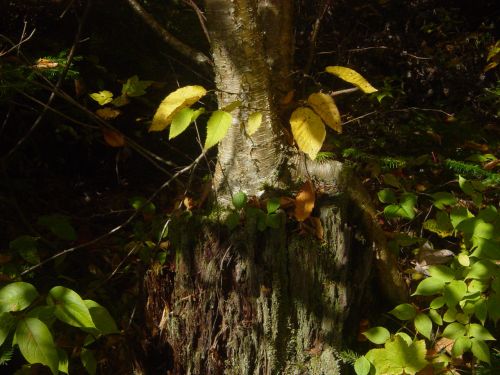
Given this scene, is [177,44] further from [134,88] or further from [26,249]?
[26,249]

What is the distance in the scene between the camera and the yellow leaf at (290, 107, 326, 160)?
145cm

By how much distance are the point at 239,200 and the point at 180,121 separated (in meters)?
0.50

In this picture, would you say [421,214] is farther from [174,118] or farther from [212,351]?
[174,118]

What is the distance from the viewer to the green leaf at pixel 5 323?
1.24m

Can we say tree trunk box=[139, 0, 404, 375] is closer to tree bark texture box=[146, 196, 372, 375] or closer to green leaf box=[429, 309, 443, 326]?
tree bark texture box=[146, 196, 372, 375]

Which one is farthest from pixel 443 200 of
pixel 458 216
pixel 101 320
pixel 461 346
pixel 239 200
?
pixel 101 320

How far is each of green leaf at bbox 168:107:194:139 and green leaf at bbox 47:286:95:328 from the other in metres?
0.57

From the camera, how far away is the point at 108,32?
2.98 metres

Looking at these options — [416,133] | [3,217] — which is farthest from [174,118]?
[416,133]

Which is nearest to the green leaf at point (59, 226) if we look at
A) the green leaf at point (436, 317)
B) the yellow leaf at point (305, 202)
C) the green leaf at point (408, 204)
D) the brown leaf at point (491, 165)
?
the yellow leaf at point (305, 202)

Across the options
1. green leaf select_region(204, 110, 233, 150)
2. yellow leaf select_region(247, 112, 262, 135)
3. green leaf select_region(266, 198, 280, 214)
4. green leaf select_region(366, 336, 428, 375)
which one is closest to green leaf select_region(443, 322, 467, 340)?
green leaf select_region(366, 336, 428, 375)

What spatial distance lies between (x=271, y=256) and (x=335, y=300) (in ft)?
1.17

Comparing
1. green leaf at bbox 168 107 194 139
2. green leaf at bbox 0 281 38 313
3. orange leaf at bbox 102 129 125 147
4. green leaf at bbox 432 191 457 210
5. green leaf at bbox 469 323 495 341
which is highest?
green leaf at bbox 168 107 194 139

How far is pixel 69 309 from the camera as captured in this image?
134 centimetres
